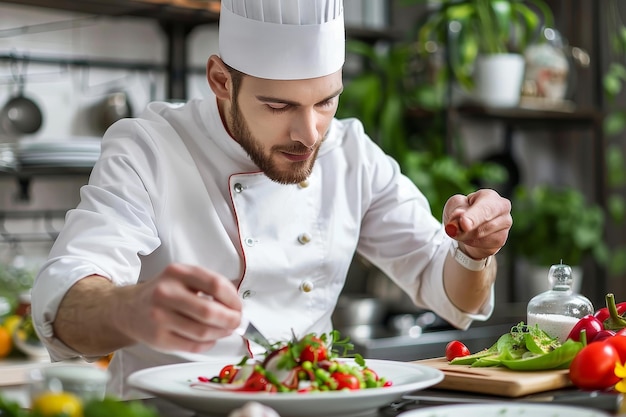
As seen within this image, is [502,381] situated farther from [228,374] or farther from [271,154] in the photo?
[271,154]

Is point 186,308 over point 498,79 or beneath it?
beneath

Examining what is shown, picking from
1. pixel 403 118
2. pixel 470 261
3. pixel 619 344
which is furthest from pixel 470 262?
pixel 403 118

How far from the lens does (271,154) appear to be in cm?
159

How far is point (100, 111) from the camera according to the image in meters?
2.79

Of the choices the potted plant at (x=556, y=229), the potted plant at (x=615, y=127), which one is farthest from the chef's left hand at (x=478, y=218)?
the potted plant at (x=615, y=127)

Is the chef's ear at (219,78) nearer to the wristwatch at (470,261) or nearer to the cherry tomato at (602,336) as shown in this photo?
the wristwatch at (470,261)

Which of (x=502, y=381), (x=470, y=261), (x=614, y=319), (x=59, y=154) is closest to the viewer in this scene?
(x=502, y=381)

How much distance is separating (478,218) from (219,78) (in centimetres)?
55

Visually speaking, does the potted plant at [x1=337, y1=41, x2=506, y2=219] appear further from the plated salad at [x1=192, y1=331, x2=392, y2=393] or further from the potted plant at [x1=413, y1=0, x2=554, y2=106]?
the plated salad at [x1=192, y1=331, x2=392, y2=393]

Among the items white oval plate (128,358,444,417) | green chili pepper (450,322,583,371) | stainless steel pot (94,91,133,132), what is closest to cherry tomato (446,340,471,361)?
green chili pepper (450,322,583,371)

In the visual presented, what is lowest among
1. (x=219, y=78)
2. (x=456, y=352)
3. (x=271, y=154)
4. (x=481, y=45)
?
(x=456, y=352)

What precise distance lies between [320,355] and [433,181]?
2079mm

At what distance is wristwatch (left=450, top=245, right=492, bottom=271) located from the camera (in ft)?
5.45

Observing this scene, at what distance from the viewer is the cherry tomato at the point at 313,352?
42.0 inches
